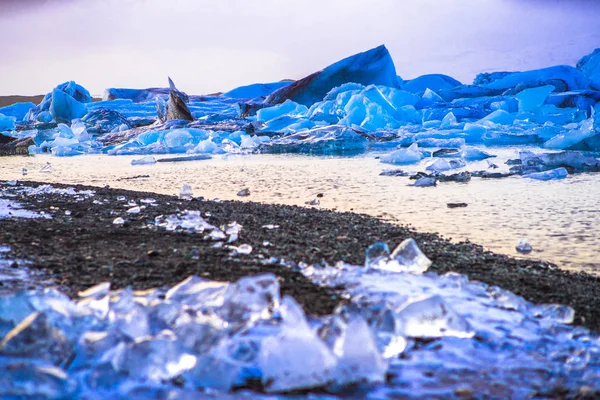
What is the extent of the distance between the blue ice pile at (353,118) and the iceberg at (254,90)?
5.16m

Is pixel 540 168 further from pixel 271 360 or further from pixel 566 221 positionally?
pixel 271 360

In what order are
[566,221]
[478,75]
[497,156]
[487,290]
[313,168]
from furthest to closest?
[478,75], [497,156], [313,168], [566,221], [487,290]

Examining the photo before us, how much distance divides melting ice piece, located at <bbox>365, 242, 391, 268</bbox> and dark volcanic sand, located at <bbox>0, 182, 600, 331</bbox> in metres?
0.14

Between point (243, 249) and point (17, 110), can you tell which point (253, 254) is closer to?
point (243, 249)

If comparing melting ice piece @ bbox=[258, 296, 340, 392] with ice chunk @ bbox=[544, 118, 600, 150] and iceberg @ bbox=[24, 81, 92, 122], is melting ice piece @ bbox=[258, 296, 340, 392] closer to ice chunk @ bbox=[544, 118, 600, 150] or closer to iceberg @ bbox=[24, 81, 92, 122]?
ice chunk @ bbox=[544, 118, 600, 150]

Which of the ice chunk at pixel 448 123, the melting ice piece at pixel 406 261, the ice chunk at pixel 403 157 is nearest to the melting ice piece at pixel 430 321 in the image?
the melting ice piece at pixel 406 261

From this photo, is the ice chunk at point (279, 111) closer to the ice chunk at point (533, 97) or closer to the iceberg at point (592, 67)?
the ice chunk at point (533, 97)

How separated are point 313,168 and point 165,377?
256 inches

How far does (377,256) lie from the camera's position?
6.84 ft

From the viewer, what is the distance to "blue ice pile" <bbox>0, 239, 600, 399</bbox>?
3.72 ft

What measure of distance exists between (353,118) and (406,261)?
13.6 m

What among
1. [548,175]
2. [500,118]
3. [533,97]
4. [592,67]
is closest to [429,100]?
[533,97]

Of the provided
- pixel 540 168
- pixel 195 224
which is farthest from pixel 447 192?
pixel 195 224

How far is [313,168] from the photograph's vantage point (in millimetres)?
7598
